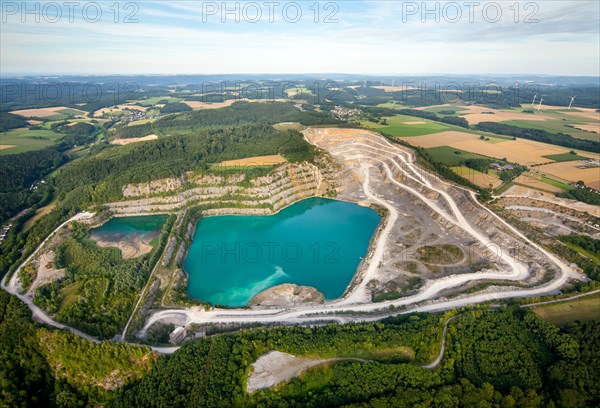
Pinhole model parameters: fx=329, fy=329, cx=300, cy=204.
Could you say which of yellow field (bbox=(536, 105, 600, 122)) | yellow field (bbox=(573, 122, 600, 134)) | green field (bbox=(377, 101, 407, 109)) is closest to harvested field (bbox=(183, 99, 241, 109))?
green field (bbox=(377, 101, 407, 109))

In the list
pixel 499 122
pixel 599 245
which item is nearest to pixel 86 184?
pixel 599 245

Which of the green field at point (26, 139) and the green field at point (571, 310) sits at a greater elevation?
the green field at point (26, 139)

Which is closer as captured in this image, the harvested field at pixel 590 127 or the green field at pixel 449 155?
the green field at pixel 449 155

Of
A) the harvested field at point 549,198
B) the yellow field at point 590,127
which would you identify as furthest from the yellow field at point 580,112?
the harvested field at point 549,198

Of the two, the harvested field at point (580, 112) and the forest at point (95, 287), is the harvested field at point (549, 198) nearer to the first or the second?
the forest at point (95, 287)

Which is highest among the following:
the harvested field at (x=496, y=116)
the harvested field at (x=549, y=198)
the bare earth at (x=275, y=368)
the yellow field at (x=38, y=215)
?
the harvested field at (x=496, y=116)

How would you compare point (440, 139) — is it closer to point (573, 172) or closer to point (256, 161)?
point (573, 172)

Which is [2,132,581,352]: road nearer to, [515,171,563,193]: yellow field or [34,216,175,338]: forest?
[34,216,175,338]: forest
